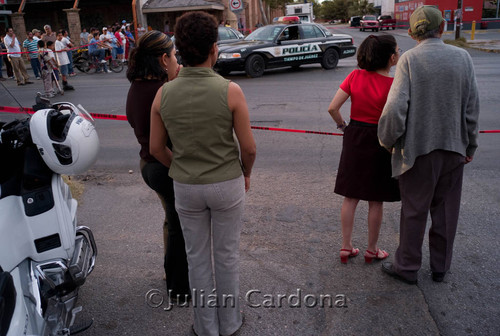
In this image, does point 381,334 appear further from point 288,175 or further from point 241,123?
point 288,175

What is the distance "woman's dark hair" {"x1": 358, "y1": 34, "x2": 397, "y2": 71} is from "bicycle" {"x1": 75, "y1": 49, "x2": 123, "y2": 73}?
1867 cm

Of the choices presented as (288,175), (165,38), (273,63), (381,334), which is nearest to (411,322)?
(381,334)

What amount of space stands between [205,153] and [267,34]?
14.3 meters

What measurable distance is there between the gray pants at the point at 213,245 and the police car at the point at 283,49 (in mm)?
12582

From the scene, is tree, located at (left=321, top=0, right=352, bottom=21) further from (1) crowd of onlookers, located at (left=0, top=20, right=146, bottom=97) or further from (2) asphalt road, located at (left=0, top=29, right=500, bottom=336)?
(2) asphalt road, located at (left=0, top=29, right=500, bottom=336)

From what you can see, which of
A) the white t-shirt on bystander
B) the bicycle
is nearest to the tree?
the bicycle

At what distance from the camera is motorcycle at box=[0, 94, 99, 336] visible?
237 centimetres

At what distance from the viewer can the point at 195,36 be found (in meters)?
2.39

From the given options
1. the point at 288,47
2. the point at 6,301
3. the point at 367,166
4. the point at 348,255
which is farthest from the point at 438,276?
the point at 288,47

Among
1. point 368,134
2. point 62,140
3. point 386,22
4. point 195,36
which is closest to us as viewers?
point 195,36

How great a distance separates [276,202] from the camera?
16.6 feet

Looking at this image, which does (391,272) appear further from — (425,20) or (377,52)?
(425,20)

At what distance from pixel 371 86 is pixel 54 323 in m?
2.55

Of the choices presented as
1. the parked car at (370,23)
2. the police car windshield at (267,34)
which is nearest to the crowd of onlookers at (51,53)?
the police car windshield at (267,34)
